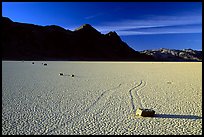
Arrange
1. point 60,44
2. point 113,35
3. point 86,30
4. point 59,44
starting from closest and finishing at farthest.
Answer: point 59,44
point 60,44
point 86,30
point 113,35

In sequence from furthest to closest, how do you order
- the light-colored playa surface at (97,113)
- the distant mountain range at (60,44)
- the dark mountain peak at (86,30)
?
the dark mountain peak at (86,30) < the distant mountain range at (60,44) < the light-colored playa surface at (97,113)

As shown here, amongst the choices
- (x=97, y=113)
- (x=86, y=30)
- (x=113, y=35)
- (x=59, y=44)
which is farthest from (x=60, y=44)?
(x=97, y=113)

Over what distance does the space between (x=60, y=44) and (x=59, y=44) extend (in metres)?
0.51

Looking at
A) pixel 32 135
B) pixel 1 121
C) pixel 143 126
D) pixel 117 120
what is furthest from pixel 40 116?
pixel 143 126

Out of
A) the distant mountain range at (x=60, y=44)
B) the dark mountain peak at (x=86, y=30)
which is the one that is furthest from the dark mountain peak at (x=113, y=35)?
the dark mountain peak at (x=86, y=30)

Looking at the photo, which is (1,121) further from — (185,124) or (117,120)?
(185,124)

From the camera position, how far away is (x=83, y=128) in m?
4.25

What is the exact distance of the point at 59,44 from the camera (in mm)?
97062

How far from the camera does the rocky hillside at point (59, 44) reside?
7869 centimetres

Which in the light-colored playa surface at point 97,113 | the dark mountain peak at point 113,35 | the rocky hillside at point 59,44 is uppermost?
the dark mountain peak at point 113,35

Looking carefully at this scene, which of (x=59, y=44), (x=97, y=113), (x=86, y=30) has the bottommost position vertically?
(x=97, y=113)

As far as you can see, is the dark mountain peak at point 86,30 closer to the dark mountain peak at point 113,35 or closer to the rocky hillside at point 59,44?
the rocky hillside at point 59,44

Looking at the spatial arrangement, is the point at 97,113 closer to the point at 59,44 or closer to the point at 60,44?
the point at 59,44

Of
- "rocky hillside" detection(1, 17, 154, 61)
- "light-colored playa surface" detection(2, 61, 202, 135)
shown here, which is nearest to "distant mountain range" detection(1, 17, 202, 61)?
"rocky hillside" detection(1, 17, 154, 61)
